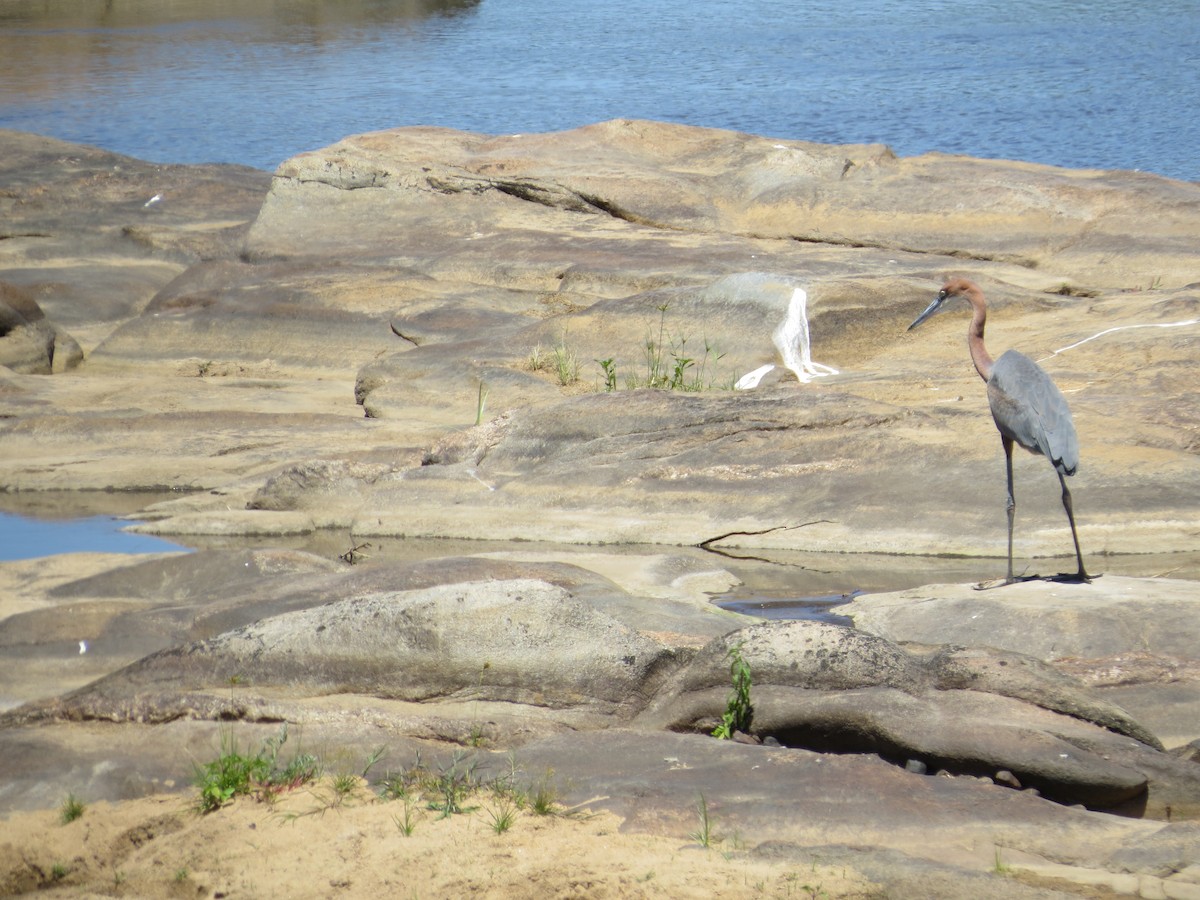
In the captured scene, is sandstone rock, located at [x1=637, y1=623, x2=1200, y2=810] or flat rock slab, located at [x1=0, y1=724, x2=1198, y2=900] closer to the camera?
flat rock slab, located at [x1=0, y1=724, x2=1198, y2=900]

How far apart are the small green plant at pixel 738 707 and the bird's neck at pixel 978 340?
10.8 feet

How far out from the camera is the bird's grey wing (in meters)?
7.21

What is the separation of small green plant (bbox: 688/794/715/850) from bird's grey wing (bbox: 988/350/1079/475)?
3418 millimetres

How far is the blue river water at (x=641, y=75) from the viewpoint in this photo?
83.6 ft

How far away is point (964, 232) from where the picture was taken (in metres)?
14.6

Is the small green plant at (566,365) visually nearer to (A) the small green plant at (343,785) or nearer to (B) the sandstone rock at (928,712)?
(B) the sandstone rock at (928,712)

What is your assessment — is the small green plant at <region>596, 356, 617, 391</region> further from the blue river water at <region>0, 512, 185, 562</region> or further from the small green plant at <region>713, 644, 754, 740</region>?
the small green plant at <region>713, 644, 754, 740</region>

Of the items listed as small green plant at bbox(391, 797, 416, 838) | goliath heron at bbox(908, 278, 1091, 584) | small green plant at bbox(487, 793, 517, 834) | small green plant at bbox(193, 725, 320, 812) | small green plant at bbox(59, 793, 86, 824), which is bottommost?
small green plant at bbox(59, 793, 86, 824)

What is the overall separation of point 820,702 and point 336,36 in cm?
4037

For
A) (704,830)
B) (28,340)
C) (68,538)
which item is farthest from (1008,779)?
(28,340)

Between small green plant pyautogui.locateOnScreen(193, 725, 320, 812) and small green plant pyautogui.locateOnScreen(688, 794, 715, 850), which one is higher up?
small green plant pyautogui.locateOnScreen(688, 794, 715, 850)

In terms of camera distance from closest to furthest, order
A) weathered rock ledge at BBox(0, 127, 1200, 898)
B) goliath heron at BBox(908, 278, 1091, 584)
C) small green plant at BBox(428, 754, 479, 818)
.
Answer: small green plant at BBox(428, 754, 479, 818)
weathered rock ledge at BBox(0, 127, 1200, 898)
goliath heron at BBox(908, 278, 1091, 584)

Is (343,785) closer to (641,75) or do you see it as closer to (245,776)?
(245,776)

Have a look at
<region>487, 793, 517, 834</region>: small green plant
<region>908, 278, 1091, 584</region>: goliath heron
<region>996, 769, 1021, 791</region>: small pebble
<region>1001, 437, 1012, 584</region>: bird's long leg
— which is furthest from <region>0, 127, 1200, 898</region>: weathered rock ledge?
<region>908, 278, 1091, 584</region>: goliath heron
